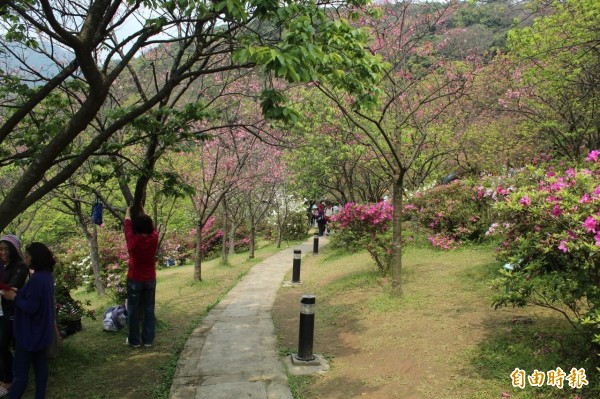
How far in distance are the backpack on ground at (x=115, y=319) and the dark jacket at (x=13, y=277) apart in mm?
2400

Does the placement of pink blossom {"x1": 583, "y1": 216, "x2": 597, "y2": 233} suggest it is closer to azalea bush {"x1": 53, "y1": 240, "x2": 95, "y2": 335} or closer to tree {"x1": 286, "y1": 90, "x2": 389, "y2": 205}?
azalea bush {"x1": 53, "y1": 240, "x2": 95, "y2": 335}

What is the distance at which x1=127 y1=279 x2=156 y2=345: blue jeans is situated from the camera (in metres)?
6.11

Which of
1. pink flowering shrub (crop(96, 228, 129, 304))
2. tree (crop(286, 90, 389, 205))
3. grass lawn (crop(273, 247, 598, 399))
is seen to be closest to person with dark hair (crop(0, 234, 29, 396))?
grass lawn (crop(273, 247, 598, 399))

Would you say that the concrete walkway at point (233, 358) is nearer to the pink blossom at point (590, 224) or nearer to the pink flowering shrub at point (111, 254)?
the pink blossom at point (590, 224)

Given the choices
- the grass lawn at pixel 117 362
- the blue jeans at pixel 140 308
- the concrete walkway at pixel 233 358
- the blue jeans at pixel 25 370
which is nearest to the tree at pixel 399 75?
the concrete walkway at pixel 233 358

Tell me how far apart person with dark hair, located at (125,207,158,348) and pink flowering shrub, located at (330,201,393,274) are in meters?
4.67

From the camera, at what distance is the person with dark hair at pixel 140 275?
5973 mm

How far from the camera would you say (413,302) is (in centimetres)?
737

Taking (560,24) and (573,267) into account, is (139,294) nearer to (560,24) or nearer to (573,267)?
(573,267)

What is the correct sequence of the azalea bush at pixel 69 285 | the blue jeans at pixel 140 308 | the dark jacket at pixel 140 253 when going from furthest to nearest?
1. the azalea bush at pixel 69 285
2. the blue jeans at pixel 140 308
3. the dark jacket at pixel 140 253

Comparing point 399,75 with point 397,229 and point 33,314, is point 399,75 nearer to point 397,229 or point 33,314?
point 397,229

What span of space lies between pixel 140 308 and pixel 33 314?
2.40m

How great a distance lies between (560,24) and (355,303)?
26.7ft

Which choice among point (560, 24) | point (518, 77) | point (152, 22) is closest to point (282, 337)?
point (152, 22)
